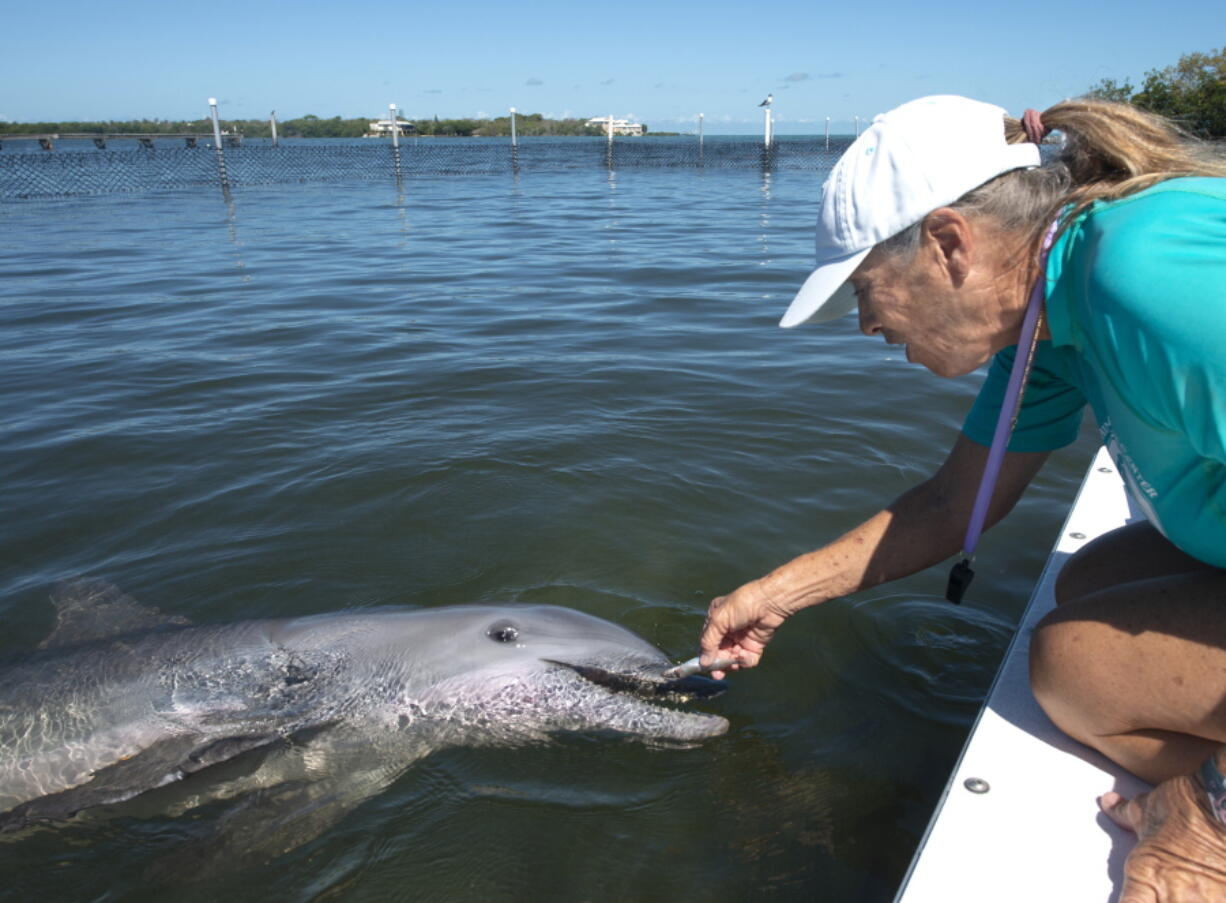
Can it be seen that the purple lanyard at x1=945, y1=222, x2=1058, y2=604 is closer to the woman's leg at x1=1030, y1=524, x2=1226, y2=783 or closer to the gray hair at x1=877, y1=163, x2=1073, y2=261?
the gray hair at x1=877, y1=163, x2=1073, y2=261

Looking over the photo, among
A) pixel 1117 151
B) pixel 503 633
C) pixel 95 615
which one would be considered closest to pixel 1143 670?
pixel 1117 151

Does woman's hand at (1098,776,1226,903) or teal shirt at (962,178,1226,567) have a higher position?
teal shirt at (962,178,1226,567)

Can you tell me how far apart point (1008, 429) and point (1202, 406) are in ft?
2.80

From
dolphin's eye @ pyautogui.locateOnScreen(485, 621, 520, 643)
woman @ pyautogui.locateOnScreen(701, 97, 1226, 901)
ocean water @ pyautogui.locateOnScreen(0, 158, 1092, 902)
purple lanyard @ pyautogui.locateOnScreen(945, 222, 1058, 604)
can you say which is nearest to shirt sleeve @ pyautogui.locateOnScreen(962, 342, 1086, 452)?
purple lanyard @ pyautogui.locateOnScreen(945, 222, 1058, 604)

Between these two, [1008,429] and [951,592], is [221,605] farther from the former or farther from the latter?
[1008,429]

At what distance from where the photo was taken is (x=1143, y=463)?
2.34m

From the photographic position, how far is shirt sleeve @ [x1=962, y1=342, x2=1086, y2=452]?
309 cm

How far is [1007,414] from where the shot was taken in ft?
8.92

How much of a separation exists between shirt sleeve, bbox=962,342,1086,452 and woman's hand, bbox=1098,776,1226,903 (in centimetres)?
132

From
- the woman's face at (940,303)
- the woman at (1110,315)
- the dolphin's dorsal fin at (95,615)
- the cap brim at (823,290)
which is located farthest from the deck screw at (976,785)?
the dolphin's dorsal fin at (95,615)

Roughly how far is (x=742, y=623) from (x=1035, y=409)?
4.33 feet

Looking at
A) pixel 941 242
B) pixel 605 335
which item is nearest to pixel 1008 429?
pixel 941 242

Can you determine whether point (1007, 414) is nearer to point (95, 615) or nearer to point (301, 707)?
point (301, 707)

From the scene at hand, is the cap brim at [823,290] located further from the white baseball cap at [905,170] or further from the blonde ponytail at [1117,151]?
the blonde ponytail at [1117,151]
